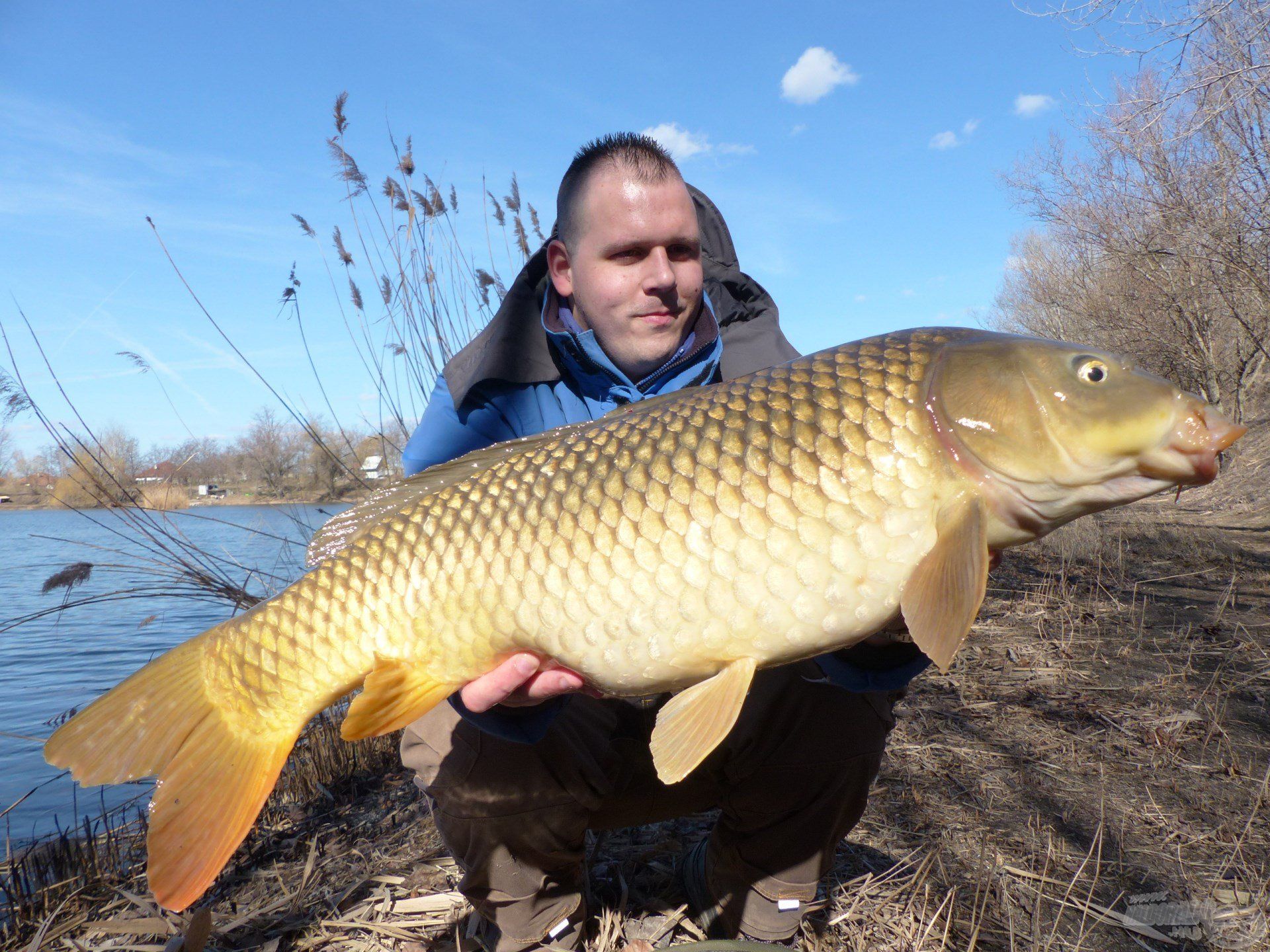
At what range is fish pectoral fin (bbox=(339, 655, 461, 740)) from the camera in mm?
1167

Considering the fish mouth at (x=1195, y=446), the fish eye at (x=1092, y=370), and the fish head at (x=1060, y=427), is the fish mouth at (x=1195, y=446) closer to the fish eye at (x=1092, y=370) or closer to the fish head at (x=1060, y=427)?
the fish head at (x=1060, y=427)

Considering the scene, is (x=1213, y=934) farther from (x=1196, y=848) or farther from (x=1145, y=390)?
(x=1145, y=390)

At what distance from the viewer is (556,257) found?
204 centimetres

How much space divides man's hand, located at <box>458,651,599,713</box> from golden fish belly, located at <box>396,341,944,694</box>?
29 millimetres

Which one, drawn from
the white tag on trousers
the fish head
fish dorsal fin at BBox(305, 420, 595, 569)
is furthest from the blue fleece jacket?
the white tag on trousers

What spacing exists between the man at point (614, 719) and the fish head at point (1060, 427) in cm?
46

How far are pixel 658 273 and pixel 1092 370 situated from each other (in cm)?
102

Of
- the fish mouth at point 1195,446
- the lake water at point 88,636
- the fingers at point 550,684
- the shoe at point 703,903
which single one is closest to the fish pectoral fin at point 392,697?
the fingers at point 550,684

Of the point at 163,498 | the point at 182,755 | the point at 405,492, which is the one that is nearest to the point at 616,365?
the point at 405,492

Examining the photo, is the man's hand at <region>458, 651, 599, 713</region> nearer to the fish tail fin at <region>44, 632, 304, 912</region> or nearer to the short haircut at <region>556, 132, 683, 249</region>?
the fish tail fin at <region>44, 632, 304, 912</region>

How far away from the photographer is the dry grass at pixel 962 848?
1.47 m

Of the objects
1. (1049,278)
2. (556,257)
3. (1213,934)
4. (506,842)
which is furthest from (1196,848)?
(1049,278)

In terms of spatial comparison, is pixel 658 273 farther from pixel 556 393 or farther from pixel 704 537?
pixel 704 537

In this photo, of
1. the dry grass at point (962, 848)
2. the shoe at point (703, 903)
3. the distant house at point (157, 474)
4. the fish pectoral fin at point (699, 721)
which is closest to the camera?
the fish pectoral fin at point (699, 721)
